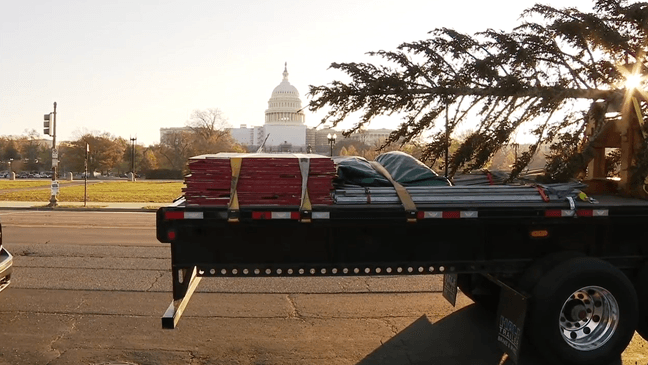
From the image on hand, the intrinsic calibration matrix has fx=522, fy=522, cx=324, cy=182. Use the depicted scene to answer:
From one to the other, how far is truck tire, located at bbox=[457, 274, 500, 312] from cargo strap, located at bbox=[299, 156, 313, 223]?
2699 mm

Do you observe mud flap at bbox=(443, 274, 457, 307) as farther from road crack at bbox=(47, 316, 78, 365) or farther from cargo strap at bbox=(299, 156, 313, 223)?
road crack at bbox=(47, 316, 78, 365)

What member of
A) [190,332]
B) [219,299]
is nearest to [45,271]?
[219,299]

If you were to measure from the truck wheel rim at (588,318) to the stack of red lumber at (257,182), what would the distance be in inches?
92.9

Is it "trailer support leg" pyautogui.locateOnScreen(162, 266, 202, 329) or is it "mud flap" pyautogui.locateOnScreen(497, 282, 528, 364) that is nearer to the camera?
"trailer support leg" pyautogui.locateOnScreen(162, 266, 202, 329)

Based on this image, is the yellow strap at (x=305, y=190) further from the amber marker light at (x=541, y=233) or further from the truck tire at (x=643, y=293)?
the truck tire at (x=643, y=293)

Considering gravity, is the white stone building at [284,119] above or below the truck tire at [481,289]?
above

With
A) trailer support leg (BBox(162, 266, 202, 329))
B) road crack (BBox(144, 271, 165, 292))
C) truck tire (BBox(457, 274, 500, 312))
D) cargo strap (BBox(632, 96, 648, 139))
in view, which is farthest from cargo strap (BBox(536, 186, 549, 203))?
road crack (BBox(144, 271, 165, 292))

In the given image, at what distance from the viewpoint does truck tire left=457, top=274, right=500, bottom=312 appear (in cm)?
586

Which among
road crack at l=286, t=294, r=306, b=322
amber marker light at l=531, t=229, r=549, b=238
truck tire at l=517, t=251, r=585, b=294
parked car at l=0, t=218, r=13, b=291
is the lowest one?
road crack at l=286, t=294, r=306, b=322

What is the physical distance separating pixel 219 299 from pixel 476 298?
3.22m

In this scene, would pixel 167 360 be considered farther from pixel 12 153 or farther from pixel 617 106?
pixel 12 153

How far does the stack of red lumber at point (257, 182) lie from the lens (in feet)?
13.8

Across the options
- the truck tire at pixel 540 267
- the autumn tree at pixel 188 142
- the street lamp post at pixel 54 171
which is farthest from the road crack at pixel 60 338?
the autumn tree at pixel 188 142

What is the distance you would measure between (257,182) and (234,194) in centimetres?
21
